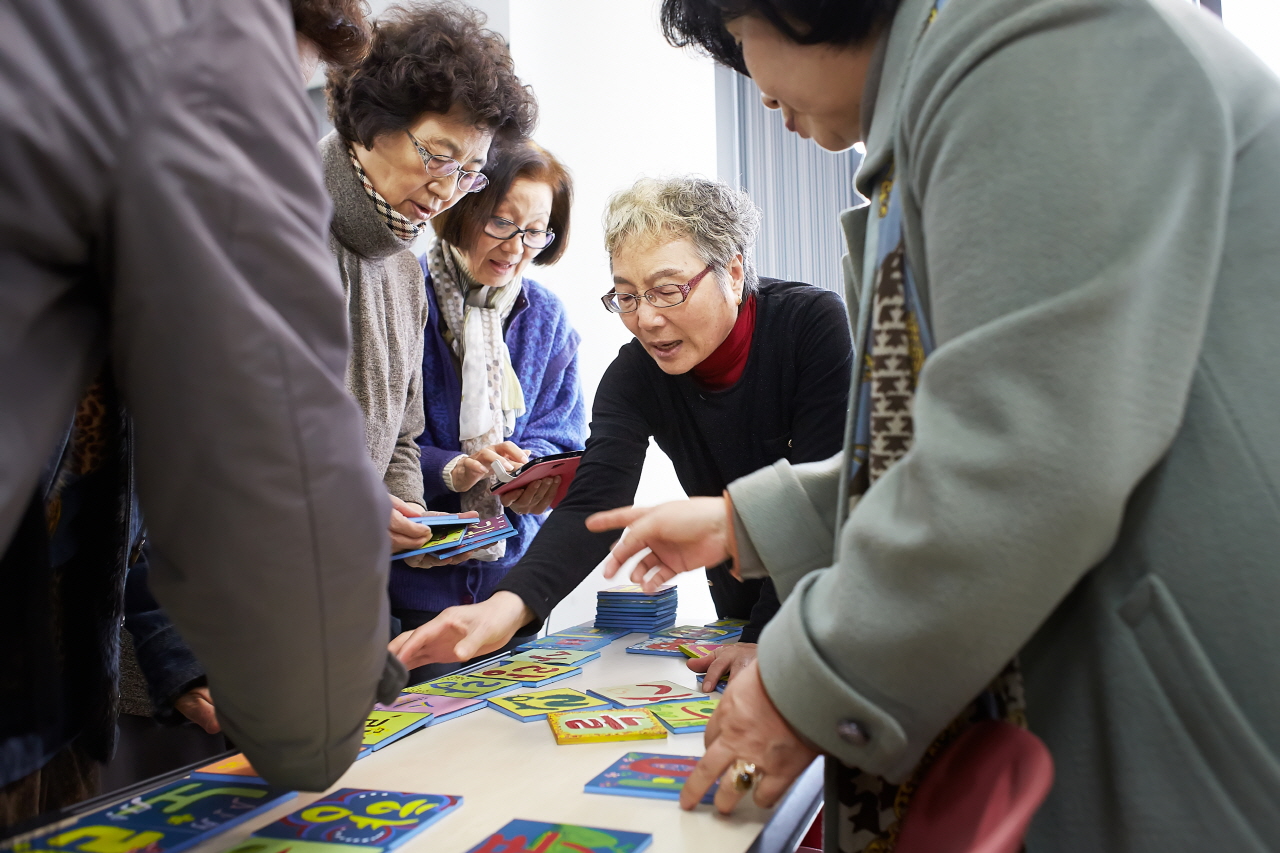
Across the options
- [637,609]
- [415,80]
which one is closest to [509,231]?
[415,80]

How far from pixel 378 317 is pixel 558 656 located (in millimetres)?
980

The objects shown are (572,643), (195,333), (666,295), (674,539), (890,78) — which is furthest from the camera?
(666,295)

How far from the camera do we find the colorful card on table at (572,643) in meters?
1.81

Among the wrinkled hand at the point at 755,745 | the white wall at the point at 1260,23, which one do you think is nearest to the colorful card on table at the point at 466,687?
the wrinkled hand at the point at 755,745

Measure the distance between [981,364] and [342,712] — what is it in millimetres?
575

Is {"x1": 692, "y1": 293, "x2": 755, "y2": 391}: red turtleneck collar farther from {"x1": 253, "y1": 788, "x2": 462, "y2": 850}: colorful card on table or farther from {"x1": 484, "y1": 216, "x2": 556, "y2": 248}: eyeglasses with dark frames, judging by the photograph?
{"x1": 253, "y1": 788, "x2": 462, "y2": 850}: colorful card on table

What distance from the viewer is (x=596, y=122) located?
13.1ft

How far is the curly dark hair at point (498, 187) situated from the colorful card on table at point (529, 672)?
4.49 ft

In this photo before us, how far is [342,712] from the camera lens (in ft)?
2.51

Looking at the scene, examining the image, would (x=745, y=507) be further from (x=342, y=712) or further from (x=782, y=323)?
(x=782, y=323)

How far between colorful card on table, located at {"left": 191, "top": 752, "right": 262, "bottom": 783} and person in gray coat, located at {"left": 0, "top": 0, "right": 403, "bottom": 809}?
1.05 feet

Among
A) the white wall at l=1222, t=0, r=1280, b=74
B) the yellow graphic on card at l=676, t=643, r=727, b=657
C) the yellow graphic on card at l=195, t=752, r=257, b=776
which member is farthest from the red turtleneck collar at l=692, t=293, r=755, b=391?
the white wall at l=1222, t=0, r=1280, b=74

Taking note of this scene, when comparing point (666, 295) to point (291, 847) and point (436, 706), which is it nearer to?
point (436, 706)

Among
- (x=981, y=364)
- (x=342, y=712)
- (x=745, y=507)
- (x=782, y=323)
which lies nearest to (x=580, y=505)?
(x=782, y=323)
